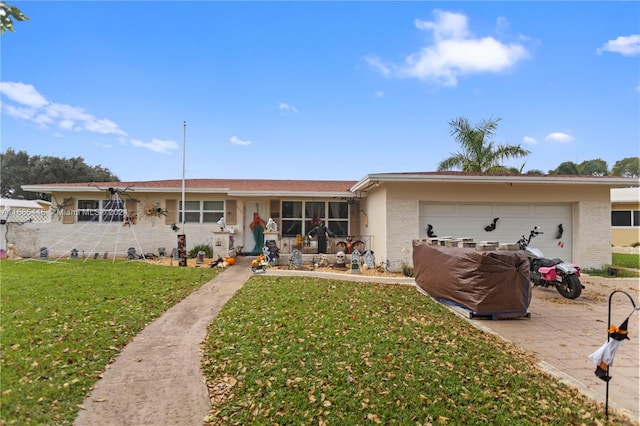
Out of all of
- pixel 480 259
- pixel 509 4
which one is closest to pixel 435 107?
pixel 509 4

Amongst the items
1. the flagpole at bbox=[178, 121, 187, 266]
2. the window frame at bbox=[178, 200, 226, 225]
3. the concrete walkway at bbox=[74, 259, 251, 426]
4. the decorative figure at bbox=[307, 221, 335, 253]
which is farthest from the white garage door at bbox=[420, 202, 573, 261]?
the window frame at bbox=[178, 200, 226, 225]

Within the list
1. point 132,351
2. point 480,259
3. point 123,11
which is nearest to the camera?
point 132,351

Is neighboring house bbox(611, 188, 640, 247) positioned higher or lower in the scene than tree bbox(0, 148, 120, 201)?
lower

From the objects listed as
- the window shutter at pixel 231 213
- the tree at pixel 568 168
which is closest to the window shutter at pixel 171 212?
the window shutter at pixel 231 213

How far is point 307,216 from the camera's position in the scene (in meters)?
13.8

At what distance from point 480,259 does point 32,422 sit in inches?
239

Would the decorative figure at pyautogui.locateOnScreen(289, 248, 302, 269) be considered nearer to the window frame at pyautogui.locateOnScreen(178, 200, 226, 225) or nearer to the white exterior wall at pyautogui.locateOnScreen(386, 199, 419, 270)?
the white exterior wall at pyautogui.locateOnScreen(386, 199, 419, 270)

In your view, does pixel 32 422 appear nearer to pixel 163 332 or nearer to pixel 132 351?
pixel 132 351

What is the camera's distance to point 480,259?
18.4 ft

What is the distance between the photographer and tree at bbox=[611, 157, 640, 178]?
4578cm

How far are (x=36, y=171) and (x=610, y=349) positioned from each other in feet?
141

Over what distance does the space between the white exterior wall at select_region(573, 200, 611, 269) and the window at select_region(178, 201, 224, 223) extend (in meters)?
13.7

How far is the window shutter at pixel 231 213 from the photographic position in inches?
552

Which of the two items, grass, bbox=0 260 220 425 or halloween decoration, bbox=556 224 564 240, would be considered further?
halloween decoration, bbox=556 224 564 240
